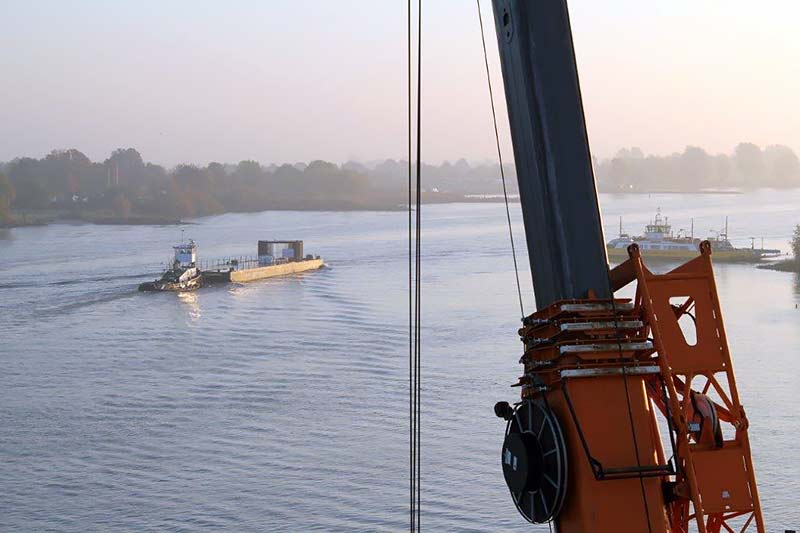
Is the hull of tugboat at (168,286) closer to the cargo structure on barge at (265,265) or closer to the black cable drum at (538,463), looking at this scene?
the cargo structure on barge at (265,265)

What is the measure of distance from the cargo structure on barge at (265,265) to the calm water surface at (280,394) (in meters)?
0.36

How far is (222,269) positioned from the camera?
45.3 ft

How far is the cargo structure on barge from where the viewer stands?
13.1 m

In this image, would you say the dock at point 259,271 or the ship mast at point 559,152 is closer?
the ship mast at point 559,152

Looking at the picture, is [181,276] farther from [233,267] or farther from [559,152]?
[559,152]

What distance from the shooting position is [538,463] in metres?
1.12

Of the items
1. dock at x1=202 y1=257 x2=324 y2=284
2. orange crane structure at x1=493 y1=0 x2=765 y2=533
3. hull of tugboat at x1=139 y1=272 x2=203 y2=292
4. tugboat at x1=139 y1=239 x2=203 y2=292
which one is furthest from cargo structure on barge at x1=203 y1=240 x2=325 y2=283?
orange crane structure at x1=493 y1=0 x2=765 y2=533

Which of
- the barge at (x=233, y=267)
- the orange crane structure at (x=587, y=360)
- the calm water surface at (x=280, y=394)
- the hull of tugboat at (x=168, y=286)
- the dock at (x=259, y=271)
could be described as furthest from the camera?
the dock at (x=259, y=271)

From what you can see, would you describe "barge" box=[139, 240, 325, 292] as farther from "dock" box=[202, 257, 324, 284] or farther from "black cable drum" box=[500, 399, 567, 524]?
"black cable drum" box=[500, 399, 567, 524]

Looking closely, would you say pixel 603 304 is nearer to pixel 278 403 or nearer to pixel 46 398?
pixel 278 403

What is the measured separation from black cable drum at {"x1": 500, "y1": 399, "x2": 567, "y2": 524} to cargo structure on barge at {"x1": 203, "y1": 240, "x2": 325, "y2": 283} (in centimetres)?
1209

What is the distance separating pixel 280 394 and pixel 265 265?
7.43m

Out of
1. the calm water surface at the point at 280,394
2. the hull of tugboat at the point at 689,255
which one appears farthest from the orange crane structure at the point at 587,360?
the hull of tugboat at the point at 689,255

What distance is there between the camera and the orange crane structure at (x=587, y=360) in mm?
1098
